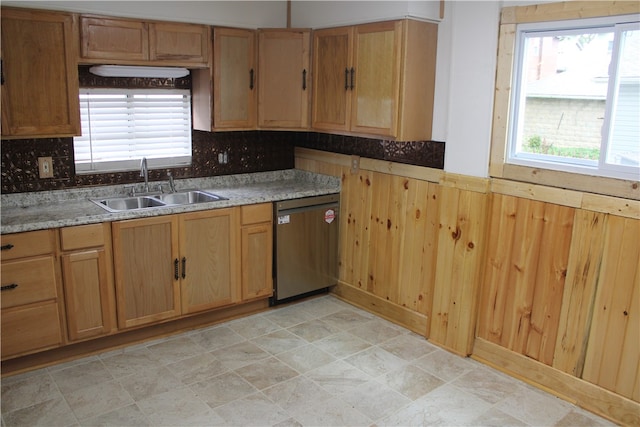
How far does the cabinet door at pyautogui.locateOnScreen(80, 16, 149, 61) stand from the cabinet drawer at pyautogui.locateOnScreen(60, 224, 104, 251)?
3.51 ft

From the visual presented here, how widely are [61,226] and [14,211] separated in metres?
0.45

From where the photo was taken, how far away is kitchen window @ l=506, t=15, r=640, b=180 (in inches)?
110

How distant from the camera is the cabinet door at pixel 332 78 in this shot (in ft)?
12.8

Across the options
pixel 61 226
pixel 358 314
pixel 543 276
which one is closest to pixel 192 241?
pixel 61 226

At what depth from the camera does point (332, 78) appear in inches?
158

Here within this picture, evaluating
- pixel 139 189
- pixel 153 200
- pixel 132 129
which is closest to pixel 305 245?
pixel 153 200

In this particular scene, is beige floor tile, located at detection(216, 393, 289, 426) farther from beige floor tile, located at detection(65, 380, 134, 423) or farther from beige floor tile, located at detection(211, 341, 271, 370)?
beige floor tile, located at detection(65, 380, 134, 423)

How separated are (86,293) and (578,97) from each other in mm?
3047

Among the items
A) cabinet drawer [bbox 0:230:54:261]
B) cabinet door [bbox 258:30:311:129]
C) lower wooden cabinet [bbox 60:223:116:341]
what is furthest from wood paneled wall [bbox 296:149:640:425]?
cabinet drawer [bbox 0:230:54:261]

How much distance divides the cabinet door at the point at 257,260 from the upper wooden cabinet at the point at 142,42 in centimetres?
124

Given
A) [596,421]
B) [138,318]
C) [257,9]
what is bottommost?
[596,421]

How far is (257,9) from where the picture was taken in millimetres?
4211

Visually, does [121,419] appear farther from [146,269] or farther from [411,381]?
[411,381]

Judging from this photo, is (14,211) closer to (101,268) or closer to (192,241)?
(101,268)
